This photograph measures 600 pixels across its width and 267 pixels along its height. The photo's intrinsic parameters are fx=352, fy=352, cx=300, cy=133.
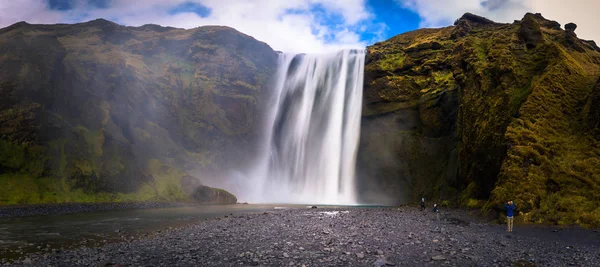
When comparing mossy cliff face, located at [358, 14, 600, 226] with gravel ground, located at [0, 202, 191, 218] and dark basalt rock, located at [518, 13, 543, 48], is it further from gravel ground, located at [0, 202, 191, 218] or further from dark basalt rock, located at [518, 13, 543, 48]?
gravel ground, located at [0, 202, 191, 218]

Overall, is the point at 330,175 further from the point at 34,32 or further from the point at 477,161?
the point at 34,32

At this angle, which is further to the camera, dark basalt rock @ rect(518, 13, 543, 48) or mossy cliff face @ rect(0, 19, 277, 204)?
mossy cliff face @ rect(0, 19, 277, 204)

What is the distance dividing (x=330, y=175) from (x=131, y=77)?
45431 mm

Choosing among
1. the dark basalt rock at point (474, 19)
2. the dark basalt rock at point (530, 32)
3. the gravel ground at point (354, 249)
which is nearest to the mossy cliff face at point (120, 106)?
the dark basalt rock at point (474, 19)

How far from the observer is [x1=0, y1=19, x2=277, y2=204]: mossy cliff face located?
5256 cm

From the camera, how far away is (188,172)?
6612 centimetres

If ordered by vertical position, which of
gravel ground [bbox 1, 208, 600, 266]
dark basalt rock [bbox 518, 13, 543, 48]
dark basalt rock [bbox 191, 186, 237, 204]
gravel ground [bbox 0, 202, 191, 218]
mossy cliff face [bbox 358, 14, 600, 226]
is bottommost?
gravel ground [bbox 0, 202, 191, 218]

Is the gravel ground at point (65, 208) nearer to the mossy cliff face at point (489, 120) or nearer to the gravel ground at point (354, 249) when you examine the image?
the gravel ground at point (354, 249)

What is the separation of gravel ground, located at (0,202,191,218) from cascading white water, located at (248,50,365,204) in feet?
59.1

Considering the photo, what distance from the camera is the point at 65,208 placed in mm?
40500

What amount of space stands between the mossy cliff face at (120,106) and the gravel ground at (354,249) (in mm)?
42427

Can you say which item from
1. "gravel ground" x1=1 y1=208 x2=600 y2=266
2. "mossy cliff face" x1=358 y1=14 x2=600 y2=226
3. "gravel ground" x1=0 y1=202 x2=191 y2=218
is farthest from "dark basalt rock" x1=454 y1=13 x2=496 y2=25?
"gravel ground" x1=0 y1=202 x2=191 y2=218

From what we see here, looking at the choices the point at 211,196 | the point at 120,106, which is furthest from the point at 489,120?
the point at 120,106

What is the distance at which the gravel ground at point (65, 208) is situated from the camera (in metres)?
35.2
